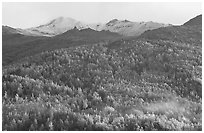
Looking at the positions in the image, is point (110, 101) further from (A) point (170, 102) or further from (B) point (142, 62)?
(B) point (142, 62)

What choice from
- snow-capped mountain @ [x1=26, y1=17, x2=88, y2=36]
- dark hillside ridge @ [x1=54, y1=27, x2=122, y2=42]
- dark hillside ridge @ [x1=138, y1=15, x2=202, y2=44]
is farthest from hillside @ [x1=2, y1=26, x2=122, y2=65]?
snow-capped mountain @ [x1=26, y1=17, x2=88, y2=36]

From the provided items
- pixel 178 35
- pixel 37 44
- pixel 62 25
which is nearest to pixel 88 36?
pixel 37 44

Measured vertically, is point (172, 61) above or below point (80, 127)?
above

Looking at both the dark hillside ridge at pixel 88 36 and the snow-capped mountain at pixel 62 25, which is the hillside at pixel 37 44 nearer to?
the dark hillside ridge at pixel 88 36

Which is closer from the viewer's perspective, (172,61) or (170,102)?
(170,102)

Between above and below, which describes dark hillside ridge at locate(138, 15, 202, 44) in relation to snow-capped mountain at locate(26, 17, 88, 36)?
below

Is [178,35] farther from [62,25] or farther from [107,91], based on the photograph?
[62,25]

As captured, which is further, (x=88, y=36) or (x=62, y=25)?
(x=62, y=25)

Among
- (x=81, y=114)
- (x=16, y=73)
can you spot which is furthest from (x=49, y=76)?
(x=81, y=114)

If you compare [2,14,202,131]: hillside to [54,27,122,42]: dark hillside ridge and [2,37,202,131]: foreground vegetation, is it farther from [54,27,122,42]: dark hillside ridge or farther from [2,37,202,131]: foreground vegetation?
[54,27,122,42]: dark hillside ridge
